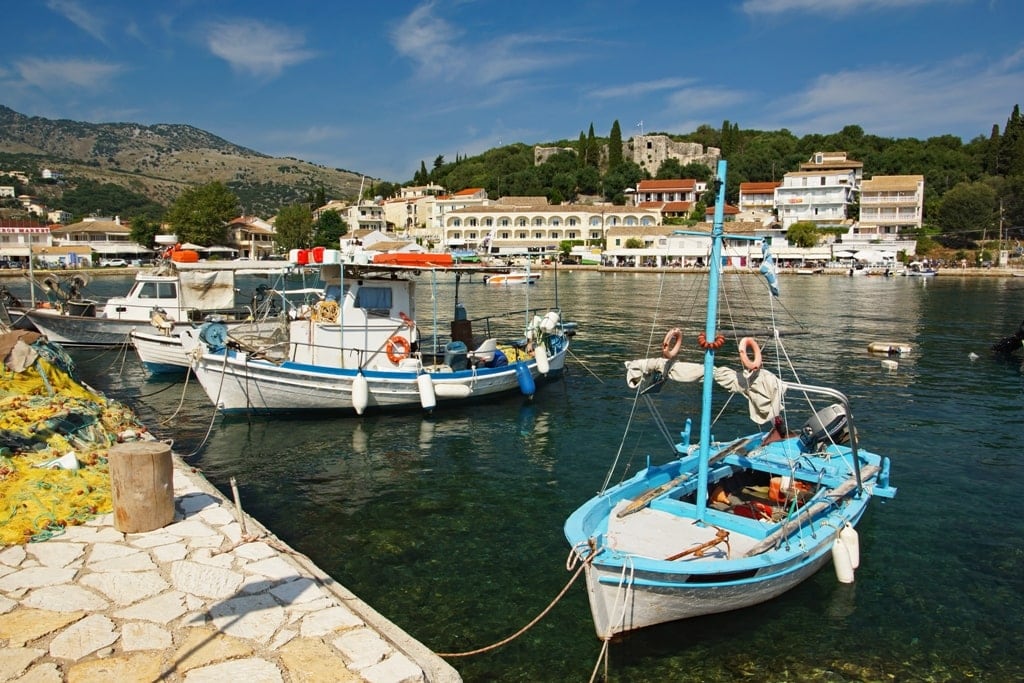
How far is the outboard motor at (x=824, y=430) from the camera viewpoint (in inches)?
488

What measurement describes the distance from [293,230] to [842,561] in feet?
343

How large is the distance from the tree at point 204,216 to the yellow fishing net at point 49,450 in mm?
87159

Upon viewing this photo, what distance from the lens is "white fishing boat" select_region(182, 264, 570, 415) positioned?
1600 centimetres

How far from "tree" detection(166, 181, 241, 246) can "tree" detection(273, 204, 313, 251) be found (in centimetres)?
735

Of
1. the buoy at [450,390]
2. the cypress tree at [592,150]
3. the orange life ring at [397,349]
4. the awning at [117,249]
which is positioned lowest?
the buoy at [450,390]

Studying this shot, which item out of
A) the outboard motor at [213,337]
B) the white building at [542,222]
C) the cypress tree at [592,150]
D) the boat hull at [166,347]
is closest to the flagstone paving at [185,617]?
the outboard motor at [213,337]

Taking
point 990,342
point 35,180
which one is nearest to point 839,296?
point 990,342

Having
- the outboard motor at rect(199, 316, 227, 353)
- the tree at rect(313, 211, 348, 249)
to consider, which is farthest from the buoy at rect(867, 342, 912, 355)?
the tree at rect(313, 211, 348, 249)

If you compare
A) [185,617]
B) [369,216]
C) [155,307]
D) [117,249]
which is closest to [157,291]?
[155,307]

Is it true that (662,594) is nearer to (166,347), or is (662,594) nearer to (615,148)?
(166,347)

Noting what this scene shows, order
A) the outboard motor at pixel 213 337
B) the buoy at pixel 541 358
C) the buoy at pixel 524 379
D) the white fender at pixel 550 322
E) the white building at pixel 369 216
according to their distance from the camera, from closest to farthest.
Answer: the outboard motor at pixel 213 337
the buoy at pixel 524 379
the buoy at pixel 541 358
the white fender at pixel 550 322
the white building at pixel 369 216

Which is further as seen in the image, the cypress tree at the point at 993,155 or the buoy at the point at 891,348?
the cypress tree at the point at 993,155

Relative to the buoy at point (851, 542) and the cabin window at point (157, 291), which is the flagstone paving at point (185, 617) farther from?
the cabin window at point (157, 291)

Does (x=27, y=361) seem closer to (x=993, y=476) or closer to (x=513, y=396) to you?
(x=513, y=396)
